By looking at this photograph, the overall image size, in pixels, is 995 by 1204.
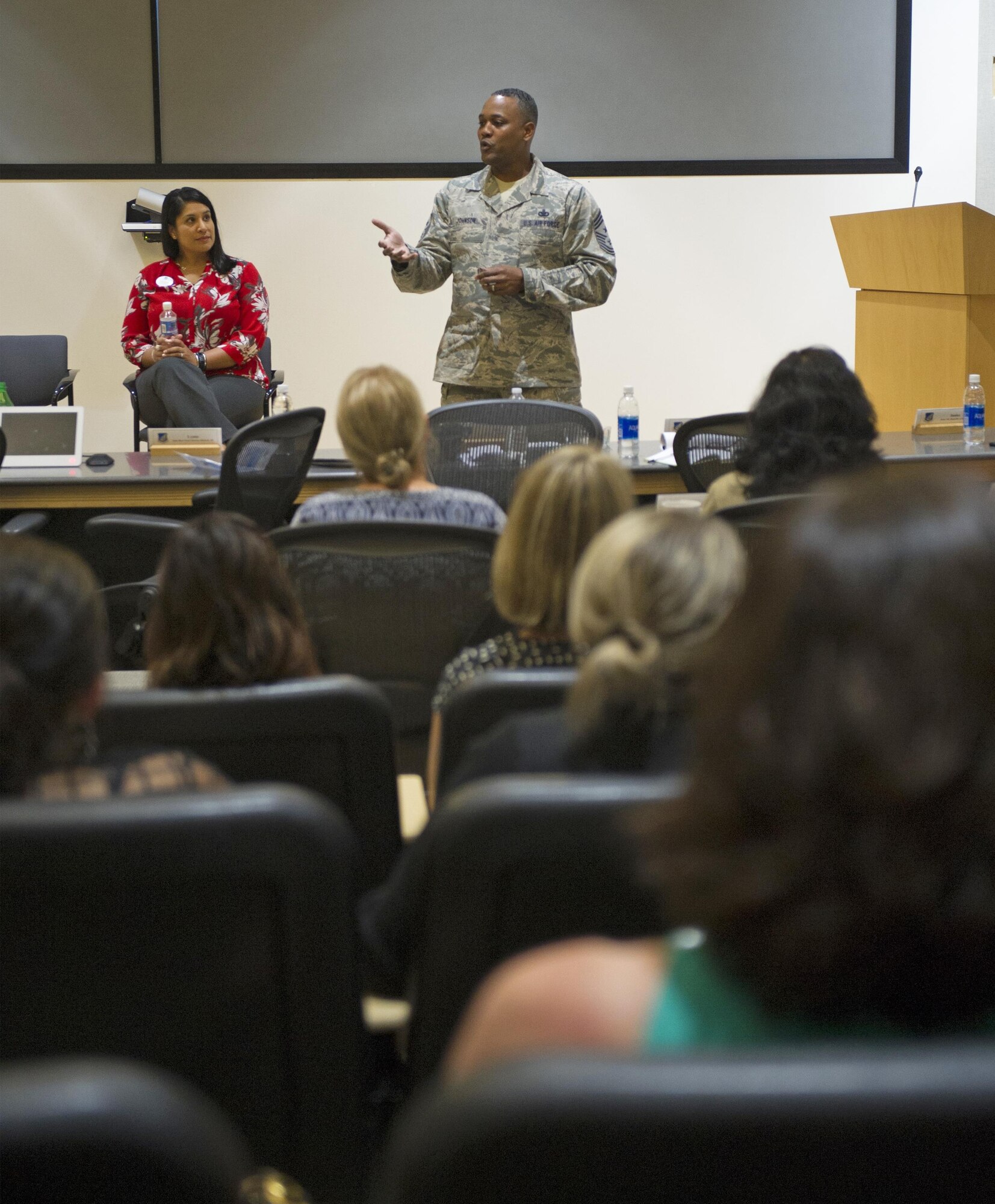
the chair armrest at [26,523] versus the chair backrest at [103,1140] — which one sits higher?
the chair armrest at [26,523]

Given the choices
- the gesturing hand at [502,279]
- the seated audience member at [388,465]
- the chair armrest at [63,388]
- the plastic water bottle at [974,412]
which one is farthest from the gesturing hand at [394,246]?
the chair armrest at [63,388]

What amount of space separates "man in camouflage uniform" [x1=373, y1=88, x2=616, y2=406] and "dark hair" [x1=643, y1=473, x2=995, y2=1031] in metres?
3.66

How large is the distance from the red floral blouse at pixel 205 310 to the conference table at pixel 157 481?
1033 millimetres

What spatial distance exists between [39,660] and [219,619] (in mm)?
424

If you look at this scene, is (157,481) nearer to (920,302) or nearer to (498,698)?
(498,698)

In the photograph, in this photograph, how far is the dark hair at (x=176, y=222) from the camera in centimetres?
455

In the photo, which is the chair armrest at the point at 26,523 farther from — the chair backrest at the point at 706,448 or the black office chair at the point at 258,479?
the chair backrest at the point at 706,448

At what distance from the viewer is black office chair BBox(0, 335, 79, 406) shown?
5.54 meters

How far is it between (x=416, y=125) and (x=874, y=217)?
2.31m

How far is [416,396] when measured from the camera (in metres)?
2.34

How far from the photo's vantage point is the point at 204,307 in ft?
15.4

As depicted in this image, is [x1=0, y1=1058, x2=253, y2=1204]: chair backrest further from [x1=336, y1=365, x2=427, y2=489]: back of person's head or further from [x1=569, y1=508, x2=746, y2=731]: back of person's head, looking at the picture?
[x1=336, y1=365, x2=427, y2=489]: back of person's head

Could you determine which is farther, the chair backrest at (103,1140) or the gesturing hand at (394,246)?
the gesturing hand at (394,246)

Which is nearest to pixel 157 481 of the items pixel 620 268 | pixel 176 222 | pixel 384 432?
pixel 384 432
